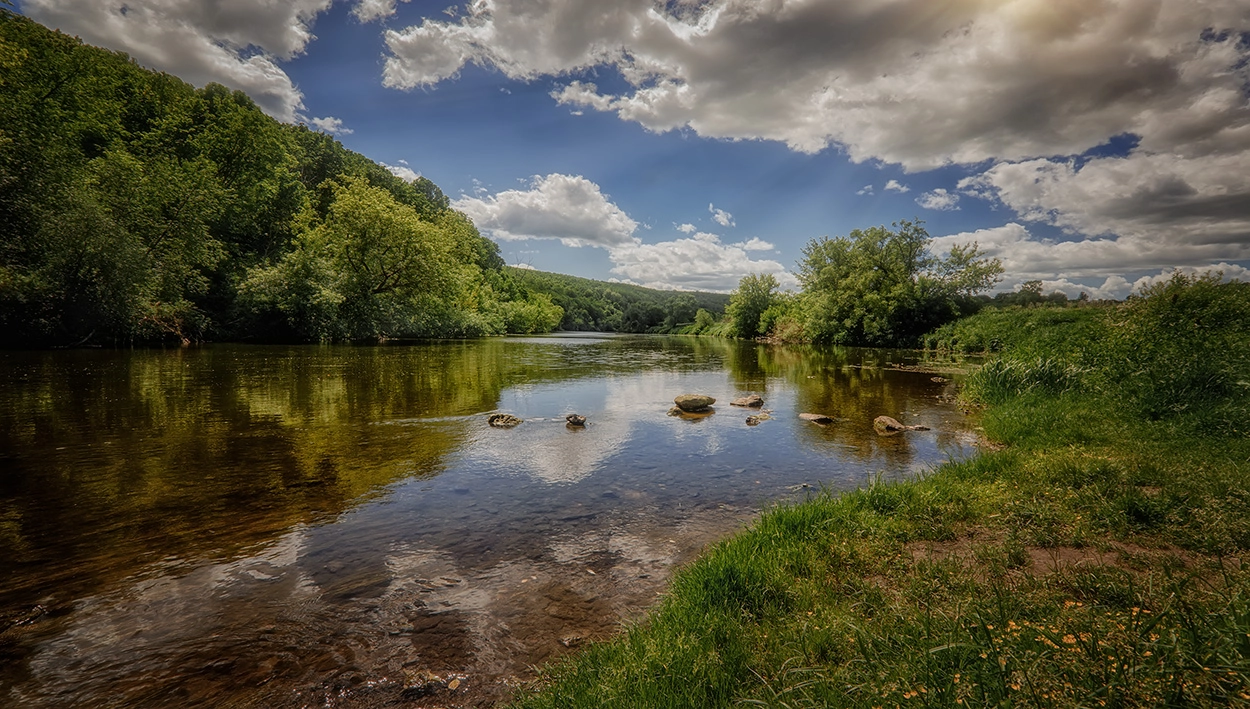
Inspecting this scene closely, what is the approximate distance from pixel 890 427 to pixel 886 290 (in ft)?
143

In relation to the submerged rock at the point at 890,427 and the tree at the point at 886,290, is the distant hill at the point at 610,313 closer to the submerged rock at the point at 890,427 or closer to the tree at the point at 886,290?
the tree at the point at 886,290

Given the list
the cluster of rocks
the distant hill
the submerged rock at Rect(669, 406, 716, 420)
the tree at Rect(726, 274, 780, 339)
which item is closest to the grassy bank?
the cluster of rocks

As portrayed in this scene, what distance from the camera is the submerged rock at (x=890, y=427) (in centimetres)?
1147

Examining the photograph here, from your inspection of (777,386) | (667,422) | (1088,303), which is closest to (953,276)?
(1088,303)

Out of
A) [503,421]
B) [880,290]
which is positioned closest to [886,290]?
[880,290]

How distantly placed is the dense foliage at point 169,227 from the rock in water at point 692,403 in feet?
98.4

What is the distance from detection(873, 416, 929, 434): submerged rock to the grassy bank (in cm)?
339

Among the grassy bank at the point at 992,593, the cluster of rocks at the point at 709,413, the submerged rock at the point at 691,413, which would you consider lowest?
the submerged rock at the point at 691,413

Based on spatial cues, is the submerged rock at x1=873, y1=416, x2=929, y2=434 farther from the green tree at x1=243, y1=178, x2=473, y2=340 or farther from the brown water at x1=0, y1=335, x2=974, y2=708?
the green tree at x1=243, y1=178, x2=473, y2=340

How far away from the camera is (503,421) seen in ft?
38.5

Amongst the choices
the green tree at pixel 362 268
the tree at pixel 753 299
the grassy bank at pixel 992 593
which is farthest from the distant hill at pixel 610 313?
the grassy bank at pixel 992 593

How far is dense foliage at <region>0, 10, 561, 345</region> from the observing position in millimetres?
22922

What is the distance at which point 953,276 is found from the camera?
158ft

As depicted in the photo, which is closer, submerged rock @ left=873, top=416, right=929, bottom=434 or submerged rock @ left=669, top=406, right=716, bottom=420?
submerged rock @ left=873, top=416, right=929, bottom=434
